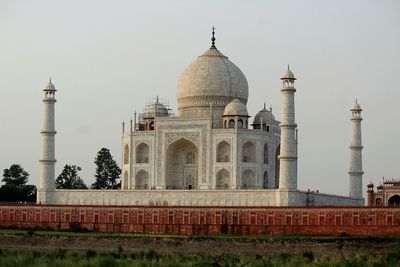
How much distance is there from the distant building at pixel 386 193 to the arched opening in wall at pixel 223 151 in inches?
380

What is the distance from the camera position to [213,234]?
3466 centimetres

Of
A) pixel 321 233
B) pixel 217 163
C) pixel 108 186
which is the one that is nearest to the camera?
pixel 321 233

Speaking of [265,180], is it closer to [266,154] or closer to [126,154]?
[266,154]

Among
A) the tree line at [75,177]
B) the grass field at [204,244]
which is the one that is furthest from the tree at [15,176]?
the grass field at [204,244]

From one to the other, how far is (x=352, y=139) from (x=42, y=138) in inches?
515

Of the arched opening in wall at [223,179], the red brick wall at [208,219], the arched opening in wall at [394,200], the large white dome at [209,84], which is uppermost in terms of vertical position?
the large white dome at [209,84]

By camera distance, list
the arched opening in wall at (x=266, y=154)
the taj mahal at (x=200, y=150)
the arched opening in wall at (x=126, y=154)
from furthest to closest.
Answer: the arched opening in wall at (x=126, y=154)
the arched opening in wall at (x=266, y=154)
the taj mahal at (x=200, y=150)

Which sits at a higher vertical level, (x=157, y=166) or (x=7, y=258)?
(x=157, y=166)

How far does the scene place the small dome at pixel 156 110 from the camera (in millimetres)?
43362

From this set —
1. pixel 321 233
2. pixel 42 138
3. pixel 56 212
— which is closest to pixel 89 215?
pixel 56 212

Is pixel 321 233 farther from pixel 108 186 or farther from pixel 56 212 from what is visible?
pixel 108 186

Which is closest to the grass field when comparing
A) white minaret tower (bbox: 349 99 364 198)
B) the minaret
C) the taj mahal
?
the minaret

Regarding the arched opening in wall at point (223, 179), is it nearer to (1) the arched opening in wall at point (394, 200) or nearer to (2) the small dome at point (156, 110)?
(2) the small dome at point (156, 110)

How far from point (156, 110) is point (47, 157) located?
214 inches
